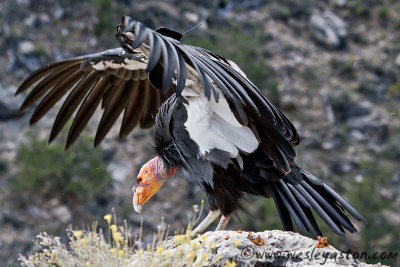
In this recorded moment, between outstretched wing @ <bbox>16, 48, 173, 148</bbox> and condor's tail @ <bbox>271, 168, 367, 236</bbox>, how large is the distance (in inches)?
69.9

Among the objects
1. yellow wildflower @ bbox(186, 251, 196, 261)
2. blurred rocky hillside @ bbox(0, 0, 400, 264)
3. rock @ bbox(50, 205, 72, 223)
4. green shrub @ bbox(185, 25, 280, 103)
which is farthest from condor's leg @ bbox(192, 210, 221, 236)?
green shrub @ bbox(185, 25, 280, 103)

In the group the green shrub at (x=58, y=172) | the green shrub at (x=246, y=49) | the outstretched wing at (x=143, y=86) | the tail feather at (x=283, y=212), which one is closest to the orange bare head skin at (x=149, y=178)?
the outstretched wing at (x=143, y=86)

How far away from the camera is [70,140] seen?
7.31 m

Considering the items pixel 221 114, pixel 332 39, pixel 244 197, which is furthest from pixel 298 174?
pixel 332 39

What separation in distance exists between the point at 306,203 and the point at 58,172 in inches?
552

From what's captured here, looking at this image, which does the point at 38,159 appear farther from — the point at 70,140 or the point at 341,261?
the point at 341,261

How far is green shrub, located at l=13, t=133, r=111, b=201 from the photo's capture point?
18734 millimetres

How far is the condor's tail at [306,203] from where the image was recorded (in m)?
5.82

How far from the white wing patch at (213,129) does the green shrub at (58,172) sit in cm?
1314

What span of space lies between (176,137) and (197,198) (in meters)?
14.1

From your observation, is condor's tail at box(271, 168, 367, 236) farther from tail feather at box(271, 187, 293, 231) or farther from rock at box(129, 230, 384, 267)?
rock at box(129, 230, 384, 267)

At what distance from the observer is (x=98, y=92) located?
294 inches

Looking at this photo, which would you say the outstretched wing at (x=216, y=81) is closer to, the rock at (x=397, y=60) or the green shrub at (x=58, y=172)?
the green shrub at (x=58, y=172)

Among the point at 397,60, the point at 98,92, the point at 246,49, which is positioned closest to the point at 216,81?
the point at 98,92
